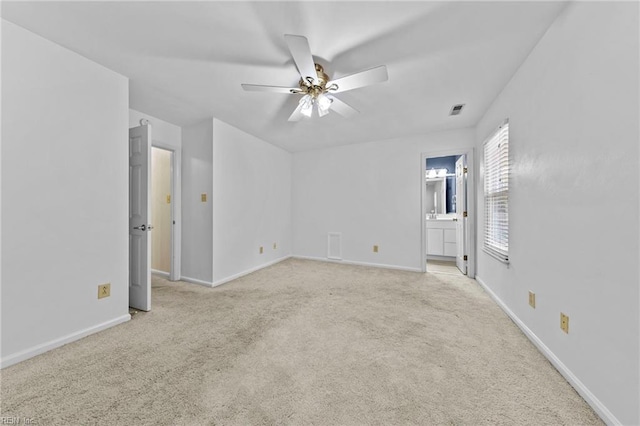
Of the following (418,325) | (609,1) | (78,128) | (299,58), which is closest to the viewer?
(609,1)

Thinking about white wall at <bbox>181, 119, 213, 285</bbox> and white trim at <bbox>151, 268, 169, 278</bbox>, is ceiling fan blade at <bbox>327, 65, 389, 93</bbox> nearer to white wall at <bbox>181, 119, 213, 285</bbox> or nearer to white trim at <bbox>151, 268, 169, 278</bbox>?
white wall at <bbox>181, 119, 213, 285</bbox>

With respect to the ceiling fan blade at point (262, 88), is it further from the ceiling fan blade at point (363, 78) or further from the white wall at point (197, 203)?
the white wall at point (197, 203)

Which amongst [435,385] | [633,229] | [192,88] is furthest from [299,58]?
[435,385]

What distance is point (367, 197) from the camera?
4246mm

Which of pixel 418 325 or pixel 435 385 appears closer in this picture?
pixel 435 385

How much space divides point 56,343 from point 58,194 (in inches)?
43.9

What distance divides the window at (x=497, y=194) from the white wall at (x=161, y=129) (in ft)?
13.5

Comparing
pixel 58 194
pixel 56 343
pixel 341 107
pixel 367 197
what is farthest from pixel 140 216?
pixel 367 197

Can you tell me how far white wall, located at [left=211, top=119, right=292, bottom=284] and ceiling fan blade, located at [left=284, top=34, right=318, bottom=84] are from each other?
1.93 meters

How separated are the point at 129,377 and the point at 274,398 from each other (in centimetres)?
93

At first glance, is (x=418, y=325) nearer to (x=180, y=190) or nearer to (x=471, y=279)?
(x=471, y=279)

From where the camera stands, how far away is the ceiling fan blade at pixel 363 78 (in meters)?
1.67

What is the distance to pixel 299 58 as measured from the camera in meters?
1.59

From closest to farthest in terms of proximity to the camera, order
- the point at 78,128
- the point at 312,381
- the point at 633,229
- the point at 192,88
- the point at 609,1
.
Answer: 1. the point at 633,229
2. the point at 609,1
3. the point at 312,381
4. the point at 78,128
5. the point at 192,88
